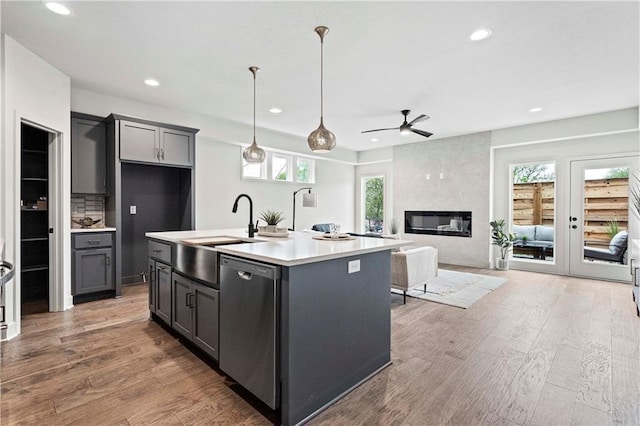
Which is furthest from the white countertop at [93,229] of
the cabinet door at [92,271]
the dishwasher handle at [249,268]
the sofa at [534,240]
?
the sofa at [534,240]

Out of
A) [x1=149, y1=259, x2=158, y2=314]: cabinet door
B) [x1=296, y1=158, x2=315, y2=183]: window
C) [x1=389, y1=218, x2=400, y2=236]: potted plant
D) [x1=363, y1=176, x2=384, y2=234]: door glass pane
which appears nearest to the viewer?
[x1=149, y1=259, x2=158, y2=314]: cabinet door

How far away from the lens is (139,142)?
14.1ft

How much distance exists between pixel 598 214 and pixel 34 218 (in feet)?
28.1

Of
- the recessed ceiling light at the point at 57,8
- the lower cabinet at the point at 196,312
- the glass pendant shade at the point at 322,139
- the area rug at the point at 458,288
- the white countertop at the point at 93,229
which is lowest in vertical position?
the area rug at the point at 458,288

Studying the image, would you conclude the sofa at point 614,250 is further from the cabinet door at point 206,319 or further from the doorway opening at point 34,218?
the doorway opening at point 34,218

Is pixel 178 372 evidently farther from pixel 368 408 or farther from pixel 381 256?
pixel 381 256

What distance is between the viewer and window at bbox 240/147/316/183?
626 cm

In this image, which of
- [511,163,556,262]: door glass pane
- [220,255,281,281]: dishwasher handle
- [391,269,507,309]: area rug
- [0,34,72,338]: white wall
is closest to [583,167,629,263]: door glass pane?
[511,163,556,262]: door glass pane

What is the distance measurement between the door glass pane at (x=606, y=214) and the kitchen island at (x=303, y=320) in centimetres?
511

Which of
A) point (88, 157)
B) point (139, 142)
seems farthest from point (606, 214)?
point (88, 157)

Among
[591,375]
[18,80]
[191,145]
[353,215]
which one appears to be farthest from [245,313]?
[353,215]

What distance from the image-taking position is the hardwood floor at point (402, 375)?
1829 millimetres

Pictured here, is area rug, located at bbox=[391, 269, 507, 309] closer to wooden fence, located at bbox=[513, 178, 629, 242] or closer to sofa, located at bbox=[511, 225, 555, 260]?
sofa, located at bbox=[511, 225, 555, 260]

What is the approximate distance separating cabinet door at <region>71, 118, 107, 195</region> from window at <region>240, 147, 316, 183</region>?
2.33 metres
